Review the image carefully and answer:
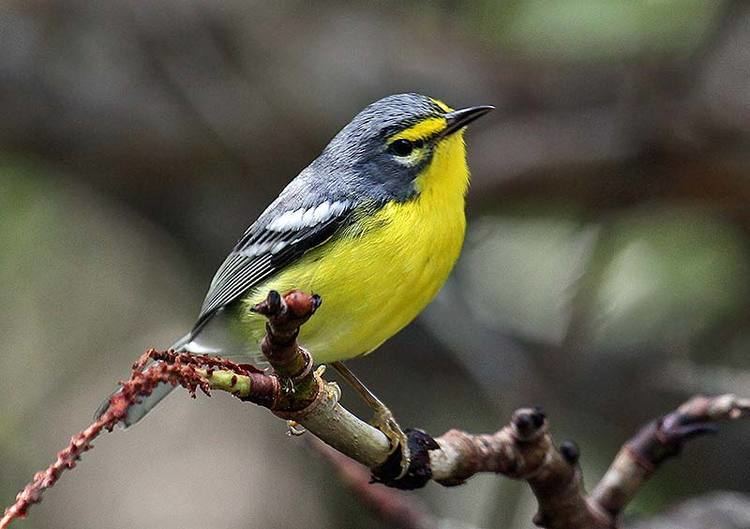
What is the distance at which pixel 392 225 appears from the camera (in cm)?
303

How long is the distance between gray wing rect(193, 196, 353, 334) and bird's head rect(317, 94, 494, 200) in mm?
144

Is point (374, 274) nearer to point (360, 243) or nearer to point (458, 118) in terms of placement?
point (360, 243)

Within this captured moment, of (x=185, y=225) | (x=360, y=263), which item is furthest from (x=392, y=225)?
(x=185, y=225)

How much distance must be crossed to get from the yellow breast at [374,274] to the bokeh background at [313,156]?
1.32 m

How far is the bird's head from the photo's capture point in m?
3.21

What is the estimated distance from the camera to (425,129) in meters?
3.27

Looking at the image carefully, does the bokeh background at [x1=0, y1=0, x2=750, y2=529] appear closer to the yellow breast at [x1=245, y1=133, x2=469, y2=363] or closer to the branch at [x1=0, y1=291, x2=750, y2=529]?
the yellow breast at [x1=245, y1=133, x2=469, y2=363]

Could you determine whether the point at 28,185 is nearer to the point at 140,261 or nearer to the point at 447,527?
the point at 140,261

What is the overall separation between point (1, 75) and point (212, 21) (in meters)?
1.01

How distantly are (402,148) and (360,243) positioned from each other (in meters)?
0.46

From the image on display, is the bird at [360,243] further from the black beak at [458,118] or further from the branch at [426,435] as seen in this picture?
the branch at [426,435]

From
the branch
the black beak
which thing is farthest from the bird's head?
the branch

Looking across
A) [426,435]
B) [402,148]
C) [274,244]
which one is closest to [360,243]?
[274,244]

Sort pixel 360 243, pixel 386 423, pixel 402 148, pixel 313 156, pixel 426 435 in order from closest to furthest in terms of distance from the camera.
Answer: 1. pixel 426 435
2. pixel 386 423
3. pixel 360 243
4. pixel 402 148
5. pixel 313 156
